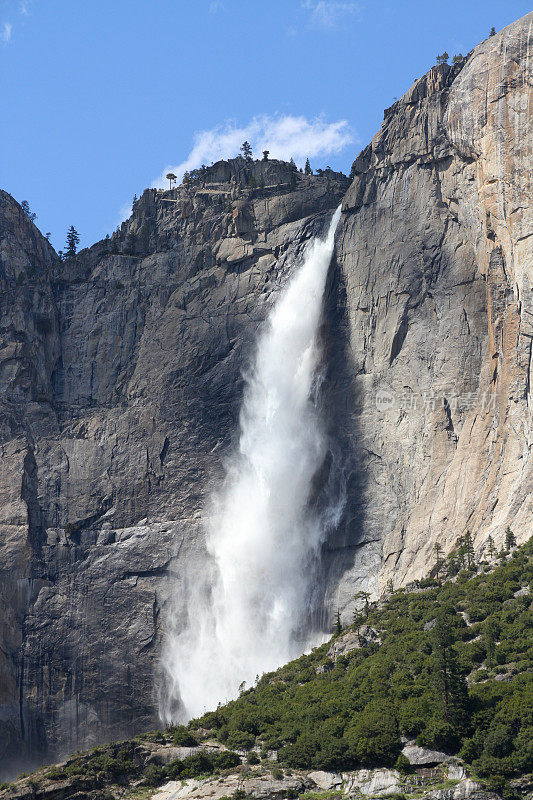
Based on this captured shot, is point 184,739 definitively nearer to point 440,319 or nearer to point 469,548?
point 469,548

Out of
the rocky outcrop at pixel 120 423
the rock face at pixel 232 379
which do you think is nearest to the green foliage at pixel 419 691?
the rock face at pixel 232 379

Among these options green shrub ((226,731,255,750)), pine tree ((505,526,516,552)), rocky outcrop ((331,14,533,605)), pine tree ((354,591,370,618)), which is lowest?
green shrub ((226,731,255,750))

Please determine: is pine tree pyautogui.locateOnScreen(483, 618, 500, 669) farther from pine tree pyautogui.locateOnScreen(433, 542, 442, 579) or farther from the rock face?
pine tree pyautogui.locateOnScreen(433, 542, 442, 579)

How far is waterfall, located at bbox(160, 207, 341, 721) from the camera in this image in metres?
81.8

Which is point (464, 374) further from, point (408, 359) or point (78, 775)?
point (78, 775)

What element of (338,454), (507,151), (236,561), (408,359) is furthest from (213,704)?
(507,151)

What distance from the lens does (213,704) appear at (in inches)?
3184

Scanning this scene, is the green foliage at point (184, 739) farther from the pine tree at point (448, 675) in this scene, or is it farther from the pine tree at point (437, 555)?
the pine tree at point (437, 555)

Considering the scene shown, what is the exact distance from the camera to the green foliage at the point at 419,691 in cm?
5406

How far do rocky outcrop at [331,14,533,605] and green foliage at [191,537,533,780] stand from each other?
19.0 feet

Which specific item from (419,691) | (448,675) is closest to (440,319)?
(419,691)

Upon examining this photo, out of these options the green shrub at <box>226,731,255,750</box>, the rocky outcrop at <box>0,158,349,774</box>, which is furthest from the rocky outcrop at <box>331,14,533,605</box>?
the green shrub at <box>226,731,255,750</box>

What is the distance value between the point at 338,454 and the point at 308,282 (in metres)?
14.2

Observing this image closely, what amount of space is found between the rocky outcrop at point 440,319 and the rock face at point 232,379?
16cm
